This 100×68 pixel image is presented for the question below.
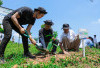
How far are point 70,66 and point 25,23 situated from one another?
65.6 inches

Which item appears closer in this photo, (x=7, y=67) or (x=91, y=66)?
(x=7, y=67)

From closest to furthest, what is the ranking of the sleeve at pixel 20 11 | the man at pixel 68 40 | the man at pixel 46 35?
the sleeve at pixel 20 11 < the man at pixel 46 35 < the man at pixel 68 40

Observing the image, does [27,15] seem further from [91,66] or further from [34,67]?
[91,66]

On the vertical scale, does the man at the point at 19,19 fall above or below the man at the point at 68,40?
above

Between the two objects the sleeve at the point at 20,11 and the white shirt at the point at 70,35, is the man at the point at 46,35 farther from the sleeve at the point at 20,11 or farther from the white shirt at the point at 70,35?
the sleeve at the point at 20,11

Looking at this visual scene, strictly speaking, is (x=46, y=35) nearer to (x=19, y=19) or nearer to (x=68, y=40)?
(x=68, y=40)

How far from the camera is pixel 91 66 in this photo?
2.90 metres

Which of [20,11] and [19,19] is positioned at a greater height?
[20,11]

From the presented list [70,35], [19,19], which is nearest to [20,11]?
[19,19]

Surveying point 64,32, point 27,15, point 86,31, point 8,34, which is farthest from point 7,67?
point 64,32

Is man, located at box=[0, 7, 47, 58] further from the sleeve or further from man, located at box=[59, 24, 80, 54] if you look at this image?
man, located at box=[59, 24, 80, 54]

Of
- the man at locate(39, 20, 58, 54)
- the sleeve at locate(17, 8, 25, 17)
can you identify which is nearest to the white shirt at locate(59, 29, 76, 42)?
the man at locate(39, 20, 58, 54)

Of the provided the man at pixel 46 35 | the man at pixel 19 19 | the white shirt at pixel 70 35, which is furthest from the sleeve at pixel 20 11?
the white shirt at pixel 70 35

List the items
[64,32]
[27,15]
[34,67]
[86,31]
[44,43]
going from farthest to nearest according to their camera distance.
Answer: [64,32] → [44,43] → [86,31] → [27,15] → [34,67]
